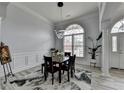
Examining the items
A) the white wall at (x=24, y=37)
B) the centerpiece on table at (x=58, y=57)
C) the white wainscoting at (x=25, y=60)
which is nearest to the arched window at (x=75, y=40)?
the white wall at (x=24, y=37)

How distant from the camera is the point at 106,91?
8.81ft

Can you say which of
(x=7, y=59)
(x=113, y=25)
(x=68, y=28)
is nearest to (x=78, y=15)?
(x=68, y=28)

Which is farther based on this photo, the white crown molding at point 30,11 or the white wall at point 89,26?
the white wall at point 89,26

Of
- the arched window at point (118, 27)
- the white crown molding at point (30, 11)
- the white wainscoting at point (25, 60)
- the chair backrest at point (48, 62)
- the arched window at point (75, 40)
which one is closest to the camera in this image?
the chair backrest at point (48, 62)

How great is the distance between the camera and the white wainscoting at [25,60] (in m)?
4.30

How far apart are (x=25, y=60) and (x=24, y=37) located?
3.90 feet

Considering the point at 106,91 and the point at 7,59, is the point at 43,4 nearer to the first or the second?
the point at 7,59

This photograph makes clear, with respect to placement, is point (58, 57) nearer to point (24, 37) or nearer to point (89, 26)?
point (24, 37)

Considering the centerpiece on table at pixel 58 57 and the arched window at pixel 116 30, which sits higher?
the arched window at pixel 116 30

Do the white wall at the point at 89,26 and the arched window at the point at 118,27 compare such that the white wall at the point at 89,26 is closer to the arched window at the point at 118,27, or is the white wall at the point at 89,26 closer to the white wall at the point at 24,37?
the arched window at the point at 118,27

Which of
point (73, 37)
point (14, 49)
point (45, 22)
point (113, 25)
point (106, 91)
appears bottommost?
point (106, 91)

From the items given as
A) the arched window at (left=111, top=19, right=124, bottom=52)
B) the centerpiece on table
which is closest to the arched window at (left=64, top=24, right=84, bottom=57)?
the arched window at (left=111, top=19, right=124, bottom=52)

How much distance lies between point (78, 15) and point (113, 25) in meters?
2.14

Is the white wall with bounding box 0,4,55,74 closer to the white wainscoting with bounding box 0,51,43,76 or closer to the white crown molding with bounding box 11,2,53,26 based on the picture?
the white wainscoting with bounding box 0,51,43,76
